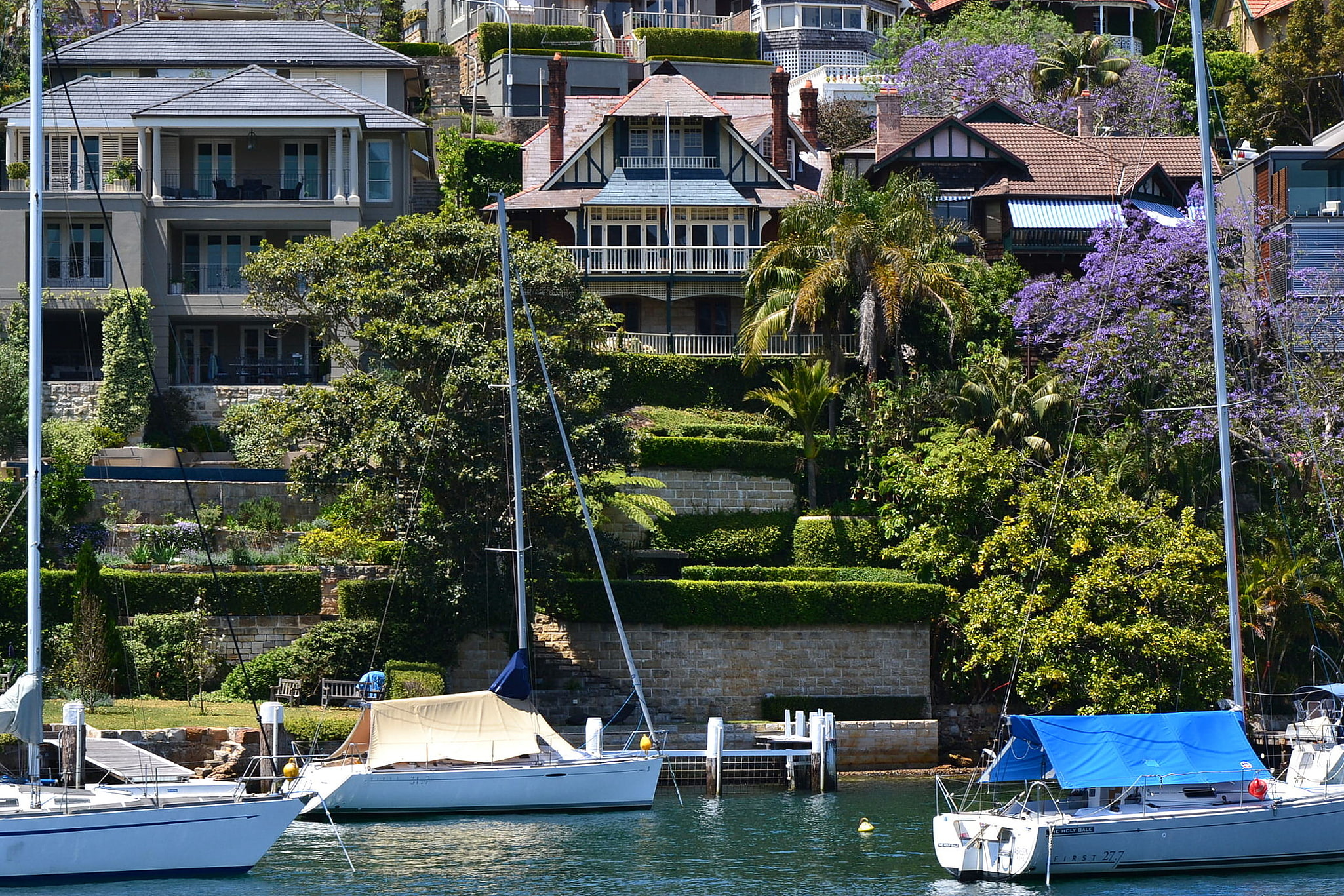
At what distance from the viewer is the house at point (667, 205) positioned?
5869 centimetres

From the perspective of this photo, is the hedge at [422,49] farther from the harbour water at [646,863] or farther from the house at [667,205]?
the harbour water at [646,863]

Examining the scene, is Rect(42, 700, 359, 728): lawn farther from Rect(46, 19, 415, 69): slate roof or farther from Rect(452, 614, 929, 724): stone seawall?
Rect(46, 19, 415, 69): slate roof

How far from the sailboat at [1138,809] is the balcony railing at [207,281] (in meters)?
33.9

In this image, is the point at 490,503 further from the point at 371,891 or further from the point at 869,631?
the point at 371,891

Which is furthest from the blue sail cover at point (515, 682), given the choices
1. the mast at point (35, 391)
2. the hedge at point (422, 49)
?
the hedge at point (422, 49)

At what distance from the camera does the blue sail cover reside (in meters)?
36.1

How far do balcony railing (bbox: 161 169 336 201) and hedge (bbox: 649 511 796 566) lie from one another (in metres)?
17.9

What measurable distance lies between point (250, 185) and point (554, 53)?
26.7 m

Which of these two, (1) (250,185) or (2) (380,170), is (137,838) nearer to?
(1) (250,185)

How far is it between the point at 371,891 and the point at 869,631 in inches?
750

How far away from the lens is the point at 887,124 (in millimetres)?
63812

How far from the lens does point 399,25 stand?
9050 centimetres

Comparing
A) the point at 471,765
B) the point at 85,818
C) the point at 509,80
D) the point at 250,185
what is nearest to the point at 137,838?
the point at 85,818

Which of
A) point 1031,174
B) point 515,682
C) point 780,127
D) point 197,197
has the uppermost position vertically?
point 780,127
